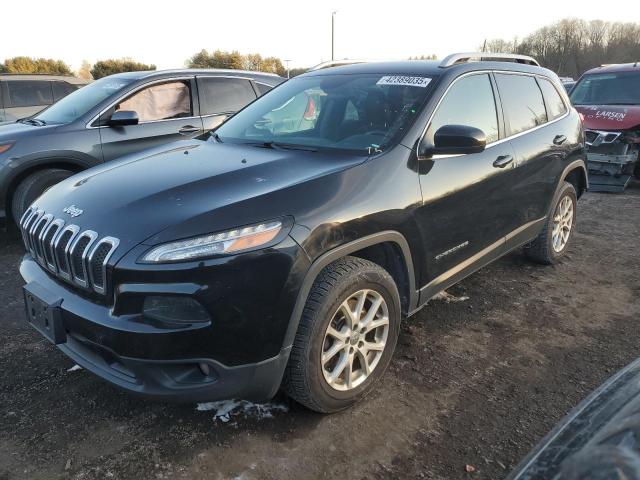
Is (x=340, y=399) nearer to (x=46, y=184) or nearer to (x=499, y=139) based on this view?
(x=499, y=139)

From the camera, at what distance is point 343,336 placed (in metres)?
2.51

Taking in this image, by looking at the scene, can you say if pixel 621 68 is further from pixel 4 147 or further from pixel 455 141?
pixel 4 147

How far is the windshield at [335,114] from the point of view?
299cm

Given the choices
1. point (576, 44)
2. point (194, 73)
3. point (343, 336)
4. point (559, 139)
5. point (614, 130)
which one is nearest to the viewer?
point (343, 336)

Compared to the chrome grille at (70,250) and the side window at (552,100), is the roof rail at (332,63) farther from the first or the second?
the chrome grille at (70,250)

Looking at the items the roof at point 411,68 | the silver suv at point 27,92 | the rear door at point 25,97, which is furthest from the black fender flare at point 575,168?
the rear door at point 25,97

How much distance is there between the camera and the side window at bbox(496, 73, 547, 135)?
3744 millimetres

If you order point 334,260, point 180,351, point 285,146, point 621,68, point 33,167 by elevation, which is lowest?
point 180,351

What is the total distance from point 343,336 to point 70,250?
132 centimetres

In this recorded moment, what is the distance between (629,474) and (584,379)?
6.38 feet

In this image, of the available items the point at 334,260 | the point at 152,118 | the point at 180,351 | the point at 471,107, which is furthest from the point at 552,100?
the point at 152,118

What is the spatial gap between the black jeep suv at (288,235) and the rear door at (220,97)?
2487 mm

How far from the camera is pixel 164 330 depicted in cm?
203

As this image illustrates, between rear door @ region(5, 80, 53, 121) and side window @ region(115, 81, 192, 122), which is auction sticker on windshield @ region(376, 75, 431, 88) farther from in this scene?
rear door @ region(5, 80, 53, 121)
